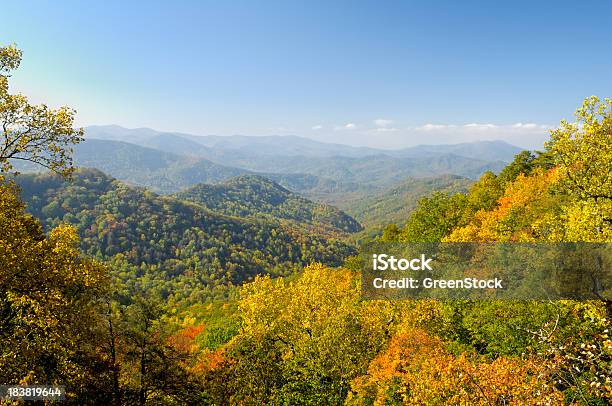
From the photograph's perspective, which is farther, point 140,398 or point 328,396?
point 328,396

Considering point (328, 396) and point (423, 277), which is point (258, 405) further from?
point (423, 277)

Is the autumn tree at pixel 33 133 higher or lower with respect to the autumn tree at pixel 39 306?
higher

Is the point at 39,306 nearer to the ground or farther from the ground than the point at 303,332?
farther from the ground

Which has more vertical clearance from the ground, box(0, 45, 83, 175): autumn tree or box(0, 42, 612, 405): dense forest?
box(0, 45, 83, 175): autumn tree

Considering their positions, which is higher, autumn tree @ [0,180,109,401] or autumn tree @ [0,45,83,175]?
autumn tree @ [0,45,83,175]

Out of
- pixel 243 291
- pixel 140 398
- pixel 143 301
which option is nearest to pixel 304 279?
pixel 243 291

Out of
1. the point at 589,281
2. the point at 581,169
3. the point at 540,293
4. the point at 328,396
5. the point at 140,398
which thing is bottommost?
the point at 328,396

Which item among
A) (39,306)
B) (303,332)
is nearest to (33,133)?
(39,306)

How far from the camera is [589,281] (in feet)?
68.1

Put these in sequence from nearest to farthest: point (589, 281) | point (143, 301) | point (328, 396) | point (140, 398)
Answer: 1. point (589, 281)
2. point (140, 398)
3. point (143, 301)
4. point (328, 396)

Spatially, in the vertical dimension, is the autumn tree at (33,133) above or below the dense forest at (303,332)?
above

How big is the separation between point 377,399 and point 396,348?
4010 mm

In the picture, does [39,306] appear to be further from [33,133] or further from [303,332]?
[303,332]

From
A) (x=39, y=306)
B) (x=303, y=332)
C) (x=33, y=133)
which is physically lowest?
(x=303, y=332)
